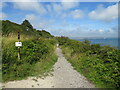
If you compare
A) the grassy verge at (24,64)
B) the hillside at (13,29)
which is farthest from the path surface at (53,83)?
the hillside at (13,29)

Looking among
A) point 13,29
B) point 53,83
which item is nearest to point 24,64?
point 53,83

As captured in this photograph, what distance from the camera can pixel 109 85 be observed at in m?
3.80

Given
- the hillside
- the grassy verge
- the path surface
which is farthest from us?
the hillside

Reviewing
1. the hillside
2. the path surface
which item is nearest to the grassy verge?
the path surface

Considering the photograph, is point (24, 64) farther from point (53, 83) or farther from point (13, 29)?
point (13, 29)

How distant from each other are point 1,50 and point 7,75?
76.4 inches

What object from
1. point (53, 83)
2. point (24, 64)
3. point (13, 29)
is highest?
point (13, 29)

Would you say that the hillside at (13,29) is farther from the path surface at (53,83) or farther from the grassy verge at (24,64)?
the path surface at (53,83)

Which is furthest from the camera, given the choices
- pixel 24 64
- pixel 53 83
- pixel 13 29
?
pixel 13 29

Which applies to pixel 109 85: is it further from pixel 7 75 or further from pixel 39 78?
pixel 7 75

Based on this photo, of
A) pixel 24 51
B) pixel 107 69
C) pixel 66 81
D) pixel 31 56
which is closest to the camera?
pixel 66 81

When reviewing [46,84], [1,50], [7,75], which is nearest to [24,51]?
[1,50]

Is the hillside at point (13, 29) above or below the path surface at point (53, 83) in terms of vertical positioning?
above

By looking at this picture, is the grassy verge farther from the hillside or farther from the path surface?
the hillside
